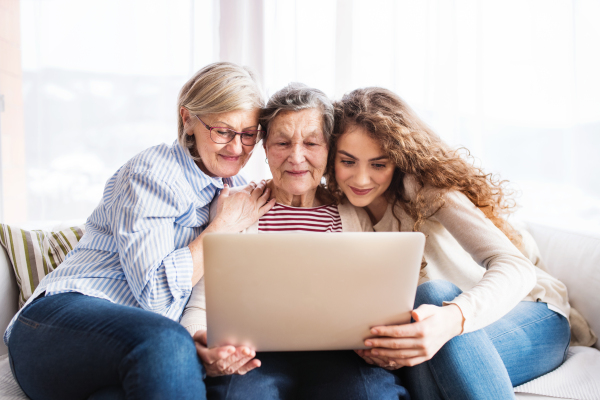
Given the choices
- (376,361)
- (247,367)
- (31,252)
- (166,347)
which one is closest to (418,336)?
(376,361)

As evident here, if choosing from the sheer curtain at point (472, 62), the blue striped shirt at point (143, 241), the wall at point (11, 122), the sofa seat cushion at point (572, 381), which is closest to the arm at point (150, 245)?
the blue striped shirt at point (143, 241)

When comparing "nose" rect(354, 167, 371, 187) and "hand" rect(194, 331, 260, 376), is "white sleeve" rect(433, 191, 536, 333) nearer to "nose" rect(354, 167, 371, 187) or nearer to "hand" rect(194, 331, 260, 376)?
"nose" rect(354, 167, 371, 187)

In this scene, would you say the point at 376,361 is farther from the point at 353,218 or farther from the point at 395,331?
the point at 353,218

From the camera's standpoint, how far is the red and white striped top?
4.72ft

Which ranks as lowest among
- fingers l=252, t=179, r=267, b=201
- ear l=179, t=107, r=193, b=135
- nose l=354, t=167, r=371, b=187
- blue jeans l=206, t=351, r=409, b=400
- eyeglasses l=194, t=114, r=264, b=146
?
blue jeans l=206, t=351, r=409, b=400

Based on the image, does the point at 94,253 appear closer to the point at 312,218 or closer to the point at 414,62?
the point at 312,218

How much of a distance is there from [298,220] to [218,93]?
513mm

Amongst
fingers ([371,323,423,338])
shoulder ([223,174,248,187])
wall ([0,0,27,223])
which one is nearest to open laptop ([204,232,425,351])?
fingers ([371,323,423,338])

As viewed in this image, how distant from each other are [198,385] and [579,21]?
110 inches

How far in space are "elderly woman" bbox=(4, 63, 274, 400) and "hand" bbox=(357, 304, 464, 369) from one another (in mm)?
357

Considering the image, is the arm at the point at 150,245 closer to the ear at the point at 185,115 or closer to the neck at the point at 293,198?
the ear at the point at 185,115

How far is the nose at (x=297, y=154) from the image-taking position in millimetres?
1331

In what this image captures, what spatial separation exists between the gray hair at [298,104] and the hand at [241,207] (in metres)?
0.20

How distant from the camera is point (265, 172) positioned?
242cm
